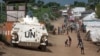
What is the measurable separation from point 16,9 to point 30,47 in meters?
3.59

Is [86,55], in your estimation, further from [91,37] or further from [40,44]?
[91,37]

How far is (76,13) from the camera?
346ft

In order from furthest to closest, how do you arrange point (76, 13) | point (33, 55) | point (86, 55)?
point (76, 13), point (86, 55), point (33, 55)

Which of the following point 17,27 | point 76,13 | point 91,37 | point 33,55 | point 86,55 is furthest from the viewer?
point 76,13

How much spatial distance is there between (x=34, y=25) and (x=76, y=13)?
81500 millimetres

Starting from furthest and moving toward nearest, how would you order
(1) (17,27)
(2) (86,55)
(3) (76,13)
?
1. (3) (76,13)
2. (2) (86,55)
3. (1) (17,27)

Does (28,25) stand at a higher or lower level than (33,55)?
higher

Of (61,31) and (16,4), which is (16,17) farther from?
(61,31)

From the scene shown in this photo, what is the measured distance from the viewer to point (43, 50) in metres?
25.2

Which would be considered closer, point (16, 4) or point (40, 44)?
point (40, 44)

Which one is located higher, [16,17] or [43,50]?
[16,17]

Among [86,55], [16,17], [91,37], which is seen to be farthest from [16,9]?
[91,37]

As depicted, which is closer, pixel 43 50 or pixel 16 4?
pixel 43 50

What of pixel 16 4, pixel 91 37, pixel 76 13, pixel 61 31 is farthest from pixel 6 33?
pixel 76 13
